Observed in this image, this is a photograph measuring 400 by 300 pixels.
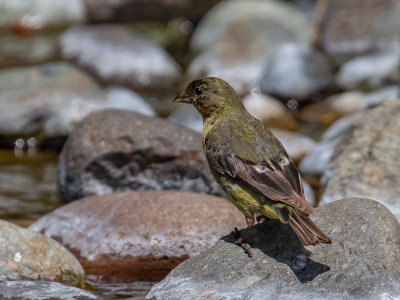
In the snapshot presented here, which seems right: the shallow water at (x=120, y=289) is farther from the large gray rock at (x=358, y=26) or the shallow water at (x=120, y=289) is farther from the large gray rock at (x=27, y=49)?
the large gray rock at (x=27, y=49)

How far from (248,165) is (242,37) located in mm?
8100

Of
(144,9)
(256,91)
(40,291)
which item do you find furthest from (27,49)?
(40,291)

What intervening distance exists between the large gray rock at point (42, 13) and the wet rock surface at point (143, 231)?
30.1ft

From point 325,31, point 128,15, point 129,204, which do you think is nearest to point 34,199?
point 129,204

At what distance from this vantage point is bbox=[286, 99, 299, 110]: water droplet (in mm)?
11977

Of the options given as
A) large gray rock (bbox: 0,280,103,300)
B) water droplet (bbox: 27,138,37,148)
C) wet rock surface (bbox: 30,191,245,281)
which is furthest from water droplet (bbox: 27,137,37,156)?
large gray rock (bbox: 0,280,103,300)

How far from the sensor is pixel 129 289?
608 centimetres

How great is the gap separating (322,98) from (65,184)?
5.33m

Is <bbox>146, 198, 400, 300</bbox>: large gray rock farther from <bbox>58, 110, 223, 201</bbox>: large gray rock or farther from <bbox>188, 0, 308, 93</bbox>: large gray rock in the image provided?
<bbox>188, 0, 308, 93</bbox>: large gray rock

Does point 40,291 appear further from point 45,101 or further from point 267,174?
point 45,101

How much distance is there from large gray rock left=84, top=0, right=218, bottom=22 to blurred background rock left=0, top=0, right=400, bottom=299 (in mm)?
21

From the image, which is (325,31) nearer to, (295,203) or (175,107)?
(175,107)

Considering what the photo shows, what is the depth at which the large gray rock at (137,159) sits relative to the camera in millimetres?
7570

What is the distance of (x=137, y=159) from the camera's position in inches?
299
